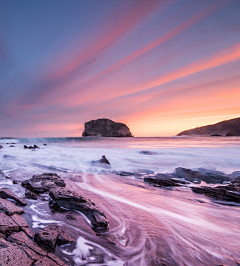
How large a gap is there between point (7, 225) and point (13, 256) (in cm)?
73

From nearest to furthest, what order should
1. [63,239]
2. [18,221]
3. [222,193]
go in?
[63,239]
[18,221]
[222,193]

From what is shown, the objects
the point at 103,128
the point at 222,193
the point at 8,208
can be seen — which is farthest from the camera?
the point at 103,128

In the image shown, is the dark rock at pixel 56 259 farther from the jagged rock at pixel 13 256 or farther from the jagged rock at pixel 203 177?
the jagged rock at pixel 203 177

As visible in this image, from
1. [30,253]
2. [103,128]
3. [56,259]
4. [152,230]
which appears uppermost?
[103,128]

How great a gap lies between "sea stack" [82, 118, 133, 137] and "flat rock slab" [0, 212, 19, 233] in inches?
4312

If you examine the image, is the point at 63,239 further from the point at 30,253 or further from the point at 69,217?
the point at 69,217

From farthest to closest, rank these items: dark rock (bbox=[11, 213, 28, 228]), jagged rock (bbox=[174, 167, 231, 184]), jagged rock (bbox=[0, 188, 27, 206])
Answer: jagged rock (bbox=[174, 167, 231, 184])
jagged rock (bbox=[0, 188, 27, 206])
dark rock (bbox=[11, 213, 28, 228])

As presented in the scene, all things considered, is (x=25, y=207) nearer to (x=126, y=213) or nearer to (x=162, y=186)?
(x=126, y=213)

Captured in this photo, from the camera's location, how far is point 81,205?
2723 millimetres

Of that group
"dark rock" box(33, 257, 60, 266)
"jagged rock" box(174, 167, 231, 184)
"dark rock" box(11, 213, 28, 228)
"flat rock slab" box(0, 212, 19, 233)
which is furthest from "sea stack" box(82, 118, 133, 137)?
"dark rock" box(33, 257, 60, 266)

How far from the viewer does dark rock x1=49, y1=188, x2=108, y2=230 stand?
2.37m

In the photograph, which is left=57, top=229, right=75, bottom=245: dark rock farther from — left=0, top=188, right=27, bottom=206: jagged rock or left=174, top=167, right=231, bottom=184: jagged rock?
left=174, top=167, right=231, bottom=184: jagged rock

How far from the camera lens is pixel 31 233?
192cm

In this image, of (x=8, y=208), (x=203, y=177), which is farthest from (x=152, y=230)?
(x=203, y=177)
